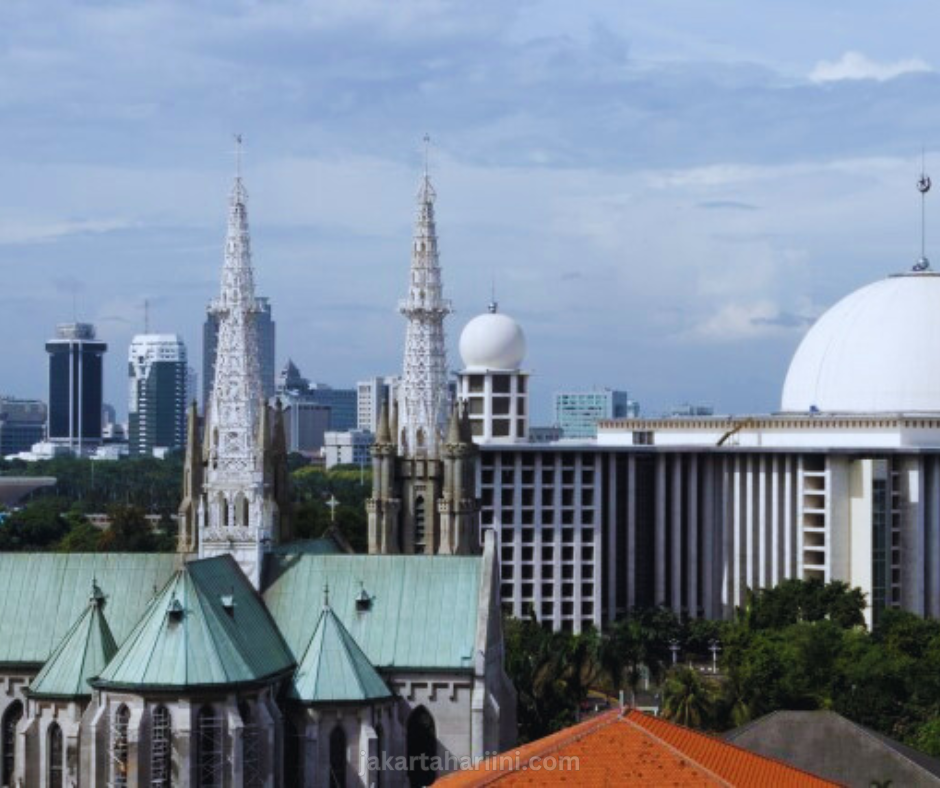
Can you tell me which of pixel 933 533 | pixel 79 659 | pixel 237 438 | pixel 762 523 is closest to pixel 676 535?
pixel 762 523

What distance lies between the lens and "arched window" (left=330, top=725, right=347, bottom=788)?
6059cm

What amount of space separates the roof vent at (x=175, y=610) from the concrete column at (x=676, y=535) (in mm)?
69453

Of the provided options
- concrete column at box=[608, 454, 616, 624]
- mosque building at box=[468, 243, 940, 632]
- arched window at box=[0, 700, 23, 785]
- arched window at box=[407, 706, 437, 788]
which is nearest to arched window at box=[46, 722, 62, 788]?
arched window at box=[0, 700, 23, 785]

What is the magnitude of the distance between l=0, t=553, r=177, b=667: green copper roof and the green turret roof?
601cm

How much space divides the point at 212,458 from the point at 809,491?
190ft

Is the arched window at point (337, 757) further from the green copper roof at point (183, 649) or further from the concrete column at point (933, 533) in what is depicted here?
the concrete column at point (933, 533)

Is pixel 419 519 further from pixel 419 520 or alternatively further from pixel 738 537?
pixel 738 537

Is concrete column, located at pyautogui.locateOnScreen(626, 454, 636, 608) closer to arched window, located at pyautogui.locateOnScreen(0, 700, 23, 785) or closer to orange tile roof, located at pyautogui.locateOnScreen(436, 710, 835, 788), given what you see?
arched window, located at pyautogui.locateOnScreen(0, 700, 23, 785)

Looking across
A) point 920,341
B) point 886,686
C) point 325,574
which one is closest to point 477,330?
point 920,341

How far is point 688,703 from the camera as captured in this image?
2825 inches

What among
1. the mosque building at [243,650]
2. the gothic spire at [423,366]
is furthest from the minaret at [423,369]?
the mosque building at [243,650]

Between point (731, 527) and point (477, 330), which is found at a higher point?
point (477, 330)

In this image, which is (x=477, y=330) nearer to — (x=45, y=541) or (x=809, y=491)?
Answer: (x=809, y=491)

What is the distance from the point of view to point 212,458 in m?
67.5
